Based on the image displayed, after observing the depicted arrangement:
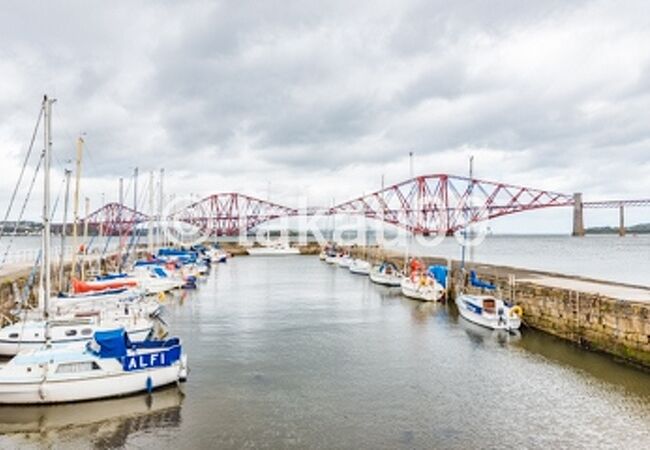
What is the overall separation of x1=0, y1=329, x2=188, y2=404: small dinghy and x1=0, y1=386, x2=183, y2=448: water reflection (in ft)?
1.01

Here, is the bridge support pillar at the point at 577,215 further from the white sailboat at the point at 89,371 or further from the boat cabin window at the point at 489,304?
the white sailboat at the point at 89,371

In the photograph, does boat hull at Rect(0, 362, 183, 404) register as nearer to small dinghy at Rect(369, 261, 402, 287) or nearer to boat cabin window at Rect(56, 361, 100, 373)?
boat cabin window at Rect(56, 361, 100, 373)

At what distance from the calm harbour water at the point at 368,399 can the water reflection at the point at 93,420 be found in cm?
5

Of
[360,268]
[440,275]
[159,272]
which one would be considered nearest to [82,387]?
[159,272]

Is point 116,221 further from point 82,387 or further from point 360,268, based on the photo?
point 82,387

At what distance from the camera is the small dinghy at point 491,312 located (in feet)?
82.3

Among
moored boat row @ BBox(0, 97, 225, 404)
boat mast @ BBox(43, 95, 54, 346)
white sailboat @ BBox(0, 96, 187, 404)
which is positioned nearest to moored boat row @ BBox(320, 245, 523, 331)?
moored boat row @ BBox(0, 97, 225, 404)

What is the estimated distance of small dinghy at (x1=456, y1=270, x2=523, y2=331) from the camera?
82.3 ft

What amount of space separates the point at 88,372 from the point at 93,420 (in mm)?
1614

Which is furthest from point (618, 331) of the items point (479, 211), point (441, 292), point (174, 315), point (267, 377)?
point (479, 211)

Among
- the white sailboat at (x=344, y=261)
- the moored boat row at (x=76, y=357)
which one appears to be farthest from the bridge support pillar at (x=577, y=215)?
the moored boat row at (x=76, y=357)

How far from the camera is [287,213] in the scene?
6969 inches

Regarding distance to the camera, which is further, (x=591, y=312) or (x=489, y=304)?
(x=489, y=304)

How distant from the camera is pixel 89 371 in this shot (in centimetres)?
1471
